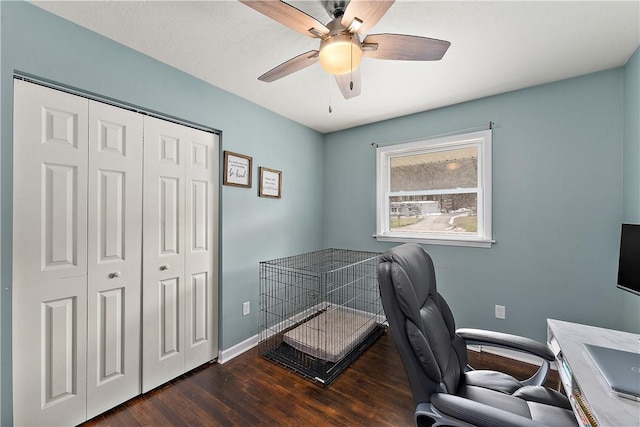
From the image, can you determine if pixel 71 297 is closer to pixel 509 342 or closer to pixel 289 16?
pixel 289 16

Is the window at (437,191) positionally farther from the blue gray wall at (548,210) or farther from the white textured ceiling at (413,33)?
the white textured ceiling at (413,33)

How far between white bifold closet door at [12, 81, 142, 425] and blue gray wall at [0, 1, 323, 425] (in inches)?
2.4

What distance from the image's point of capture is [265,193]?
2.78 m

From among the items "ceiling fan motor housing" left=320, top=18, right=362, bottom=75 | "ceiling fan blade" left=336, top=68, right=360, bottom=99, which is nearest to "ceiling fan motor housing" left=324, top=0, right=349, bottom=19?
"ceiling fan motor housing" left=320, top=18, right=362, bottom=75

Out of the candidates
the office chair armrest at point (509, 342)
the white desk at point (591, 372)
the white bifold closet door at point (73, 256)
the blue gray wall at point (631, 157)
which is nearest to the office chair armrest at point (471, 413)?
the white desk at point (591, 372)

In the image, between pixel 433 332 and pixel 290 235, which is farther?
pixel 290 235

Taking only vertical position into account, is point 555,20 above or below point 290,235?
above

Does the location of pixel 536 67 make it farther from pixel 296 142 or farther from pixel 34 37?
pixel 34 37

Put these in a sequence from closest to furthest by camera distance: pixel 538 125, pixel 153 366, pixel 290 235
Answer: pixel 153 366 < pixel 538 125 < pixel 290 235

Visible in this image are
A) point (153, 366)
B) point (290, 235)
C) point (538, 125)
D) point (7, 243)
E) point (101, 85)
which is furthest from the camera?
point (290, 235)

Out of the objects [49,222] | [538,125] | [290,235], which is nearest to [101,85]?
[49,222]

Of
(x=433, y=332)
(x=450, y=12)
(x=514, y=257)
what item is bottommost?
(x=433, y=332)

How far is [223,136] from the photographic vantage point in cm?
238

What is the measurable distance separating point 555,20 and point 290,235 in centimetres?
274
